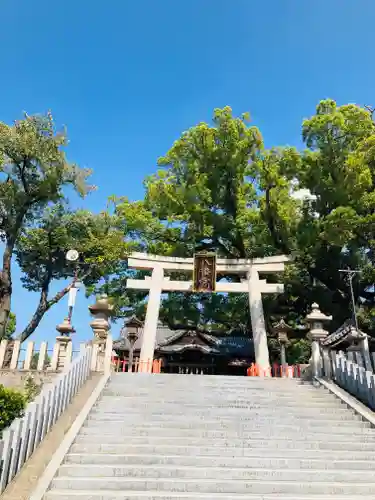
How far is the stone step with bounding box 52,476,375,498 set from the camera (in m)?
4.46

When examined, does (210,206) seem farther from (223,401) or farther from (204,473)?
(204,473)

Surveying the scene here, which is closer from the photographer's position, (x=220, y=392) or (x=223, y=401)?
(x=223, y=401)

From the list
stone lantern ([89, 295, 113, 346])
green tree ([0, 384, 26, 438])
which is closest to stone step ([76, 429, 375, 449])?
green tree ([0, 384, 26, 438])

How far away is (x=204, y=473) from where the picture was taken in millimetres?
4781

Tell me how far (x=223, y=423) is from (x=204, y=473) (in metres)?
1.55

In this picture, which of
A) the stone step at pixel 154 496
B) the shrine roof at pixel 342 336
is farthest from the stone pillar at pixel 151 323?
the stone step at pixel 154 496

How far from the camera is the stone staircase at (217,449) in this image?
177 inches

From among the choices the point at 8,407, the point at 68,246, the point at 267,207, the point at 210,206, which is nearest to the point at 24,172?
the point at 68,246

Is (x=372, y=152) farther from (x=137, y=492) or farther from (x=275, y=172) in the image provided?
Result: (x=137, y=492)

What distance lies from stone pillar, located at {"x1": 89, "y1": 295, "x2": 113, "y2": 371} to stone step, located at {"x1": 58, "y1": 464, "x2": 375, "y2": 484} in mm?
4578

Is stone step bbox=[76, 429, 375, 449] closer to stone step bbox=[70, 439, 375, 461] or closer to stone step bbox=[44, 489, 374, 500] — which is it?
stone step bbox=[70, 439, 375, 461]

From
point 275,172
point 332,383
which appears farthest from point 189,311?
point 332,383

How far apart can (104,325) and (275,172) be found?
1109 cm

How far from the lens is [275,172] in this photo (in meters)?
17.6
